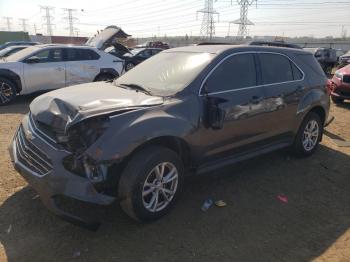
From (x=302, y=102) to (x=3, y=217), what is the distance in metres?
4.28

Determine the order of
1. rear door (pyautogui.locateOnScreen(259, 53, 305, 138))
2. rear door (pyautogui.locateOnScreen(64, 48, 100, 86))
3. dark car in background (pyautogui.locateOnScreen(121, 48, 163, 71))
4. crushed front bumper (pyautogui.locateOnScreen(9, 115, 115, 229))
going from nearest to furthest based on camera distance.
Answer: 1. crushed front bumper (pyautogui.locateOnScreen(9, 115, 115, 229))
2. rear door (pyautogui.locateOnScreen(259, 53, 305, 138))
3. rear door (pyautogui.locateOnScreen(64, 48, 100, 86))
4. dark car in background (pyautogui.locateOnScreen(121, 48, 163, 71))

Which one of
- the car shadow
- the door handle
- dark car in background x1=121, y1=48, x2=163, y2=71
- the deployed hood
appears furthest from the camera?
dark car in background x1=121, y1=48, x2=163, y2=71

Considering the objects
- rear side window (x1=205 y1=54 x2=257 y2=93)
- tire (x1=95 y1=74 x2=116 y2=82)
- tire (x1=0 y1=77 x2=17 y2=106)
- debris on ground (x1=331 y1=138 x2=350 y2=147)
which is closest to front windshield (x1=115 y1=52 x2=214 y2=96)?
rear side window (x1=205 y1=54 x2=257 y2=93)

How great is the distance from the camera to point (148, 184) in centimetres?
356

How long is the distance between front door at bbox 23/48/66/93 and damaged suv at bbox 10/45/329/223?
5.76 metres

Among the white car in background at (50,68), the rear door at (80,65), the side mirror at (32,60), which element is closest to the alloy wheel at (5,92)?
the white car in background at (50,68)

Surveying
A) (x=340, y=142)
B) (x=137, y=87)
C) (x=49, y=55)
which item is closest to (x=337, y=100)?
(x=340, y=142)

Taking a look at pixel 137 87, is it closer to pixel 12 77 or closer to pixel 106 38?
pixel 12 77

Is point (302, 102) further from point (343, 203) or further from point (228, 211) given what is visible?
point (228, 211)

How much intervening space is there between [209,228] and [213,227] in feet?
0.16

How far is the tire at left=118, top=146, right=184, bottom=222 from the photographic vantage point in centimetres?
334

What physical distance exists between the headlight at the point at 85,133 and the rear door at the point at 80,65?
752 cm

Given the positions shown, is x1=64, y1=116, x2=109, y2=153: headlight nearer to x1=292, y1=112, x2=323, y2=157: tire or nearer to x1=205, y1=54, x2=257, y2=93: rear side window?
x1=205, y1=54, x2=257, y2=93: rear side window

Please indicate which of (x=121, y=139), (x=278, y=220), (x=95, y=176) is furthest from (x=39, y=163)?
(x=278, y=220)
